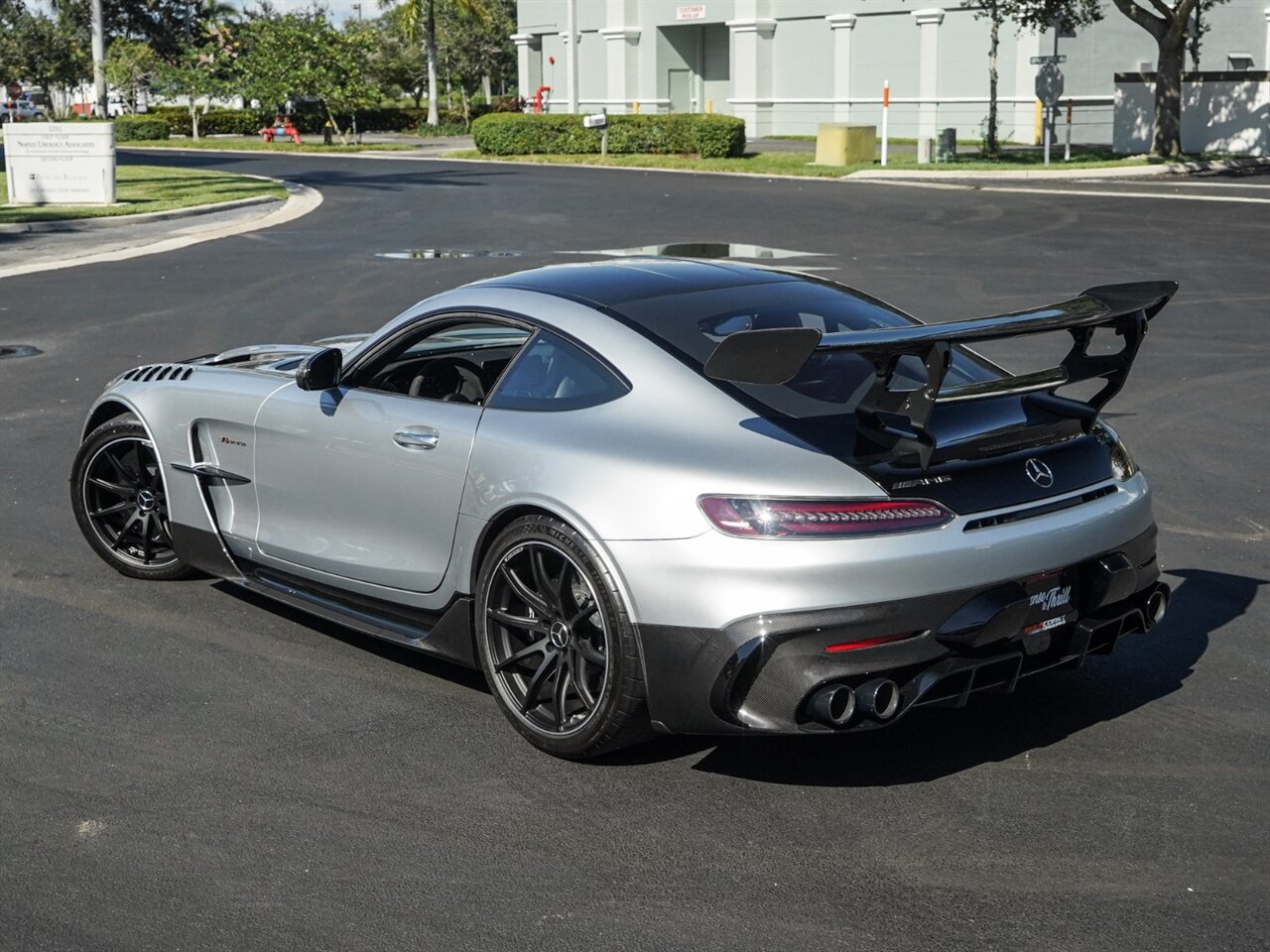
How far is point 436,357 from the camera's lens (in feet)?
19.2

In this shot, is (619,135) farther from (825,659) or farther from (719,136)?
(825,659)

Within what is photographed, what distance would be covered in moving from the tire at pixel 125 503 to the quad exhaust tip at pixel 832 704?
11.1ft

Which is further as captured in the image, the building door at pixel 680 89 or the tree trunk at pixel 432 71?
the tree trunk at pixel 432 71

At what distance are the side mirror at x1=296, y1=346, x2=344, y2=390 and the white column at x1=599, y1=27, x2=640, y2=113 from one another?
2310 inches

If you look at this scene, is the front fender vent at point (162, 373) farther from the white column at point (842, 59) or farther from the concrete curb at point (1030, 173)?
the white column at point (842, 59)

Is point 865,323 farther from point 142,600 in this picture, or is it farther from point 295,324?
point 295,324

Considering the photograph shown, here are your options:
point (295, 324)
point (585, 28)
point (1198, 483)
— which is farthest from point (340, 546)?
point (585, 28)

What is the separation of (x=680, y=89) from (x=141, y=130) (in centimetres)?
2252

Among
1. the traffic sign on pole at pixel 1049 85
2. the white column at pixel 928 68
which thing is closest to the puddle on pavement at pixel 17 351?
the traffic sign on pole at pixel 1049 85

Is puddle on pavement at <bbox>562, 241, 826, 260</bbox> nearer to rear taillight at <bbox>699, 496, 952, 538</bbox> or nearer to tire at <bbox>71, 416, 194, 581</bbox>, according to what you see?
tire at <bbox>71, 416, 194, 581</bbox>

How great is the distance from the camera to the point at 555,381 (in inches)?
202

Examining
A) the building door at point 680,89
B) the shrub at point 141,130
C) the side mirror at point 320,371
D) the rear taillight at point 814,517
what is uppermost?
the building door at point 680,89

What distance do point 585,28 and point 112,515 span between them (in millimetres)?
60949

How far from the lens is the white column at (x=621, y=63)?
6300 cm
